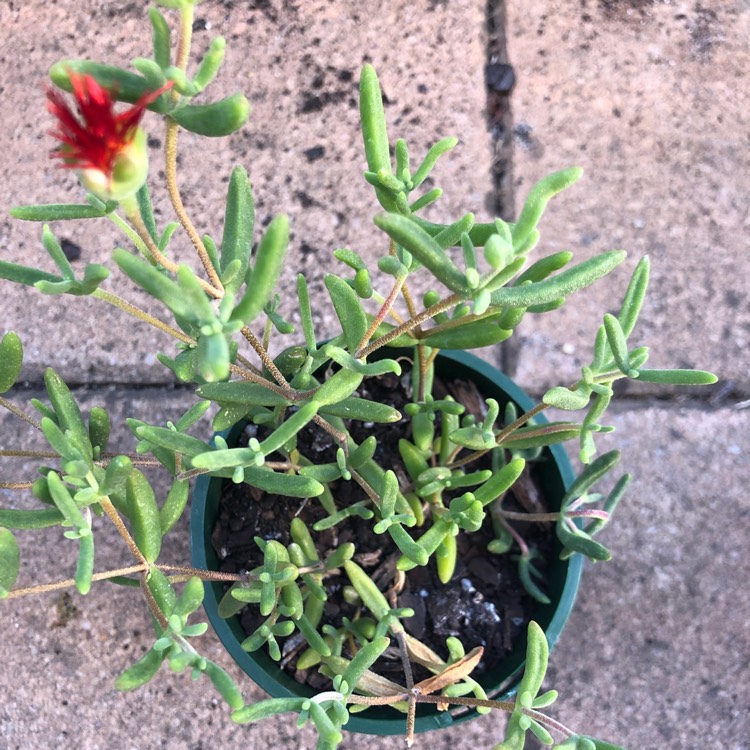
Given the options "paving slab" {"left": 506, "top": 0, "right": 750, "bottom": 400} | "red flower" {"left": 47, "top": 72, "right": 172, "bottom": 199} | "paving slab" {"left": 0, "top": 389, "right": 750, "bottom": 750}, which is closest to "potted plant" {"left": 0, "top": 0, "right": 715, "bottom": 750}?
"red flower" {"left": 47, "top": 72, "right": 172, "bottom": 199}

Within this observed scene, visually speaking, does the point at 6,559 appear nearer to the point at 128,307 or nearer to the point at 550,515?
the point at 128,307

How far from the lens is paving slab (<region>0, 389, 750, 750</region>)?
114cm

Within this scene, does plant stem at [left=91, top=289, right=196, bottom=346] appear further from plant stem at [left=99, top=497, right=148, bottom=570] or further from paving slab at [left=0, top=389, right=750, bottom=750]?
paving slab at [left=0, top=389, right=750, bottom=750]

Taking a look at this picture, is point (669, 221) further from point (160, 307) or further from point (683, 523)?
point (160, 307)

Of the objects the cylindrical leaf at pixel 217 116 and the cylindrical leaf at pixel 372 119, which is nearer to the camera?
the cylindrical leaf at pixel 217 116

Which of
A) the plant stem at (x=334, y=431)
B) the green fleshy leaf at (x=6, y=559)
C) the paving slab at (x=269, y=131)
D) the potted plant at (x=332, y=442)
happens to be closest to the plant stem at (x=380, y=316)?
the potted plant at (x=332, y=442)

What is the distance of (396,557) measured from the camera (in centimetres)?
99

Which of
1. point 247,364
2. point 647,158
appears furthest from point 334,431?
point 647,158

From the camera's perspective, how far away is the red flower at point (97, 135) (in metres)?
0.47

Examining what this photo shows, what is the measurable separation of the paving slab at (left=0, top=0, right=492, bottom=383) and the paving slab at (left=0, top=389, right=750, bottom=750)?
9.3 inches

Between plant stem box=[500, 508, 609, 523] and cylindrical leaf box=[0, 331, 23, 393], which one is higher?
cylindrical leaf box=[0, 331, 23, 393]

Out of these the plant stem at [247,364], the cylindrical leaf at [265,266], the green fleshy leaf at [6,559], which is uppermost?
the cylindrical leaf at [265,266]

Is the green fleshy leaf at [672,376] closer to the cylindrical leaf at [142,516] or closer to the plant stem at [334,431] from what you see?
the plant stem at [334,431]

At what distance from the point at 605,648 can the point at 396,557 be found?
1.38 ft
